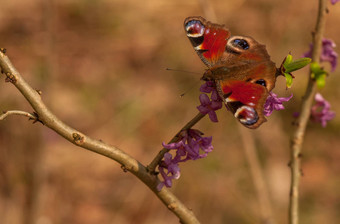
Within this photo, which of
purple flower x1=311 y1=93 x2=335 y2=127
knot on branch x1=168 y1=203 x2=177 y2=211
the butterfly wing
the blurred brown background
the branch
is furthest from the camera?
the blurred brown background

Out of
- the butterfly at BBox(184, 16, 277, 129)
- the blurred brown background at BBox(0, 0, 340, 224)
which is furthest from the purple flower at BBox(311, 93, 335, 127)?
the blurred brown background at BBox(0, 0, 340, 224)

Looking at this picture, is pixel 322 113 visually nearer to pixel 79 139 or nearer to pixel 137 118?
pixel 79 139

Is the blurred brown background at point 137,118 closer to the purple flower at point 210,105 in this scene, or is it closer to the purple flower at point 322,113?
the purple flower at point 322,113

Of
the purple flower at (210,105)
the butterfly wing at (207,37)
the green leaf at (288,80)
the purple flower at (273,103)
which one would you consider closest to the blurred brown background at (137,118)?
the butterfly wing at (207,37)

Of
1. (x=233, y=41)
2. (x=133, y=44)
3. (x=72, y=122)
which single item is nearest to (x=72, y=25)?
(x=133, y=44)

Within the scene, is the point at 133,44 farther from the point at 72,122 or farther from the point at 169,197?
the point at 169,197

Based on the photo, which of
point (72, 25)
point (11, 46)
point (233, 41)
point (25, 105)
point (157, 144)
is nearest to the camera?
point (233, 41)

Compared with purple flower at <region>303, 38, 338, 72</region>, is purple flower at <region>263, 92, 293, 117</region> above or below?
below

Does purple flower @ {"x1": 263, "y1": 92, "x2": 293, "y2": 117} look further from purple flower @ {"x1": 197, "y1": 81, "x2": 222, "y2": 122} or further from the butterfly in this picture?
purple flower @ {"x1": 197, "y1": 81, "x2": 222, "y2": 122}
